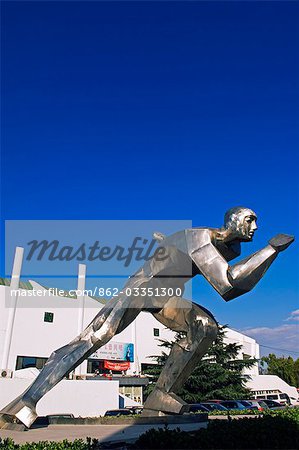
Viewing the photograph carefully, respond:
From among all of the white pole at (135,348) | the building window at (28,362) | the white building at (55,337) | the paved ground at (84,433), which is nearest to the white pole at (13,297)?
the white building at (55,337)

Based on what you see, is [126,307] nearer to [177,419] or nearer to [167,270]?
[167,270]

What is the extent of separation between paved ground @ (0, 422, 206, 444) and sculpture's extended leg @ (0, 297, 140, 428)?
0.79ft

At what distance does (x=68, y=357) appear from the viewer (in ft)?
20.6

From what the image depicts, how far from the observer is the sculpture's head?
6633 millimetres

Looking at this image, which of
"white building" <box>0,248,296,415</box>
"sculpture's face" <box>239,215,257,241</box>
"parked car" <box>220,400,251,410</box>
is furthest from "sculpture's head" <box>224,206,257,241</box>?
"white building" <box>0,248,296,415</box>

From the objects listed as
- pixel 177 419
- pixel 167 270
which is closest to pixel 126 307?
pixel 167 270

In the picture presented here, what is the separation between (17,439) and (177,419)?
2.47m

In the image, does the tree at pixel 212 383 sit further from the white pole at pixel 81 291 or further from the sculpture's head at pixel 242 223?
the sculpture's head at pixel 242 223

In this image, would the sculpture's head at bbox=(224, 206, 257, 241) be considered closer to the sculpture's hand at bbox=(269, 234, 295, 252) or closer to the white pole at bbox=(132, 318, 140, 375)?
the sculpture's hand at bbox=(269, 234, 295, 252)

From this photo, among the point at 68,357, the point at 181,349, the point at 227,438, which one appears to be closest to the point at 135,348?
the point at 181,349

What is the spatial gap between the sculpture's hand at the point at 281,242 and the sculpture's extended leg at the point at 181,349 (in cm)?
166

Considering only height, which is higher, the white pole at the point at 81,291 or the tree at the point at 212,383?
the white pole at the point at 81,291

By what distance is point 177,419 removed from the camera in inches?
262

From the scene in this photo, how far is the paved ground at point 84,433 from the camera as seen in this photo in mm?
5332
